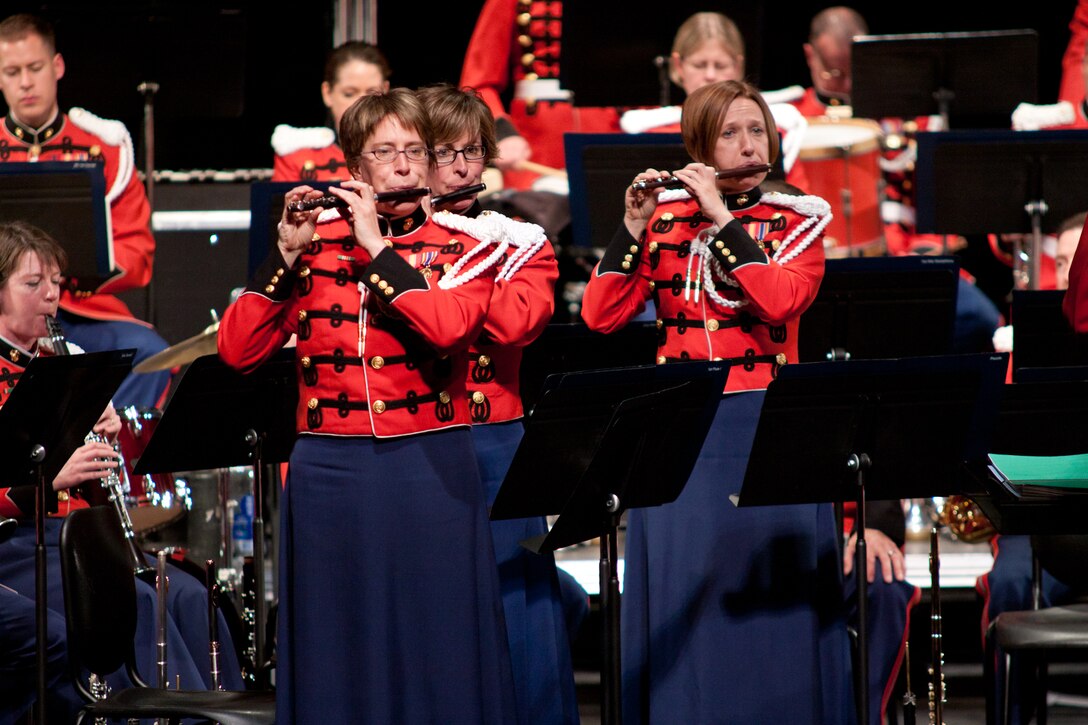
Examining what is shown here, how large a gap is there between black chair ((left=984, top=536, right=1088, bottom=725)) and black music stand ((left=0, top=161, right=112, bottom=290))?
3.27 meters

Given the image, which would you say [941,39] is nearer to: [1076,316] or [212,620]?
[1076,316]

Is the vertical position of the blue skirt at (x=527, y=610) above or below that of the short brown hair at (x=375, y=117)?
below

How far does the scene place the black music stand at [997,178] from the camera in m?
5.39

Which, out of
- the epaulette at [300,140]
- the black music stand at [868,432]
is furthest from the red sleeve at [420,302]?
the epaulette at [300,140]

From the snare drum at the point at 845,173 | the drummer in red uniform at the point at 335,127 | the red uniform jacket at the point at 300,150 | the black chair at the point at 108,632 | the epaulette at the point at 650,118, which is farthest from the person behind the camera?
the snare drum at the point at 845,173

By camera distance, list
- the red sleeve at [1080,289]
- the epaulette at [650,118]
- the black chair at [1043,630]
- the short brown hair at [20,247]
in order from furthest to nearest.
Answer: the epaulette at [650,118], the short brown hair at [20,247], the black chair at [1043,630], the red sleeve at [1080,289]

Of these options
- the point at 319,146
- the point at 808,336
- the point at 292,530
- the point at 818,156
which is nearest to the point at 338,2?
the point at 319,146

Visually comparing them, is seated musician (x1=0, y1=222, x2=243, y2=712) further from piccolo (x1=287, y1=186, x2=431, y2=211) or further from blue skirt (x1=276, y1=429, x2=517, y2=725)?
piccolo (x1=287, y1=186, x2=431, y2=211)

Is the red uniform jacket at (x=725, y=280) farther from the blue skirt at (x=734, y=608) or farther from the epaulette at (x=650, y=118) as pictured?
the epaulette at (x=650, y=118)

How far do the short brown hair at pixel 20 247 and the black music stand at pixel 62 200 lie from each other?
790mm

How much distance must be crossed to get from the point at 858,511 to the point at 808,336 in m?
1.06

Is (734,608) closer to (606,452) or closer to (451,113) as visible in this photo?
(606,452)

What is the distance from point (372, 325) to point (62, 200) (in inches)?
97.9

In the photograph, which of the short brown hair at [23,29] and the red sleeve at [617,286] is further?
the short brown hair at [23,29]
